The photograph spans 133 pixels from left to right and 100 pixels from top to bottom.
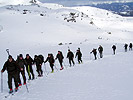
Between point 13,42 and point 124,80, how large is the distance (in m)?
32.5

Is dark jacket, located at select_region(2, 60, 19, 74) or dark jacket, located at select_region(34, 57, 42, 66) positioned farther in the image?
dark jacket, located at select_region(34, 57, 42, 66)

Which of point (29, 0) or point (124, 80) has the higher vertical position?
point (29, 0)

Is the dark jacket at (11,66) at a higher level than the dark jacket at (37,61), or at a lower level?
higher

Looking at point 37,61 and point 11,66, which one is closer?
point 11,66

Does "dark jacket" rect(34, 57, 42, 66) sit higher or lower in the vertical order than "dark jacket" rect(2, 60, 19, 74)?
lower

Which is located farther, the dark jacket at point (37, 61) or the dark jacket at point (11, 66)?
the dark jacket at point (37, 61)

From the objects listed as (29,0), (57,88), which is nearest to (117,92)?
(57,88)

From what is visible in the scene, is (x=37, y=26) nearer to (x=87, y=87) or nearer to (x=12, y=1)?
(x=87, y=87)

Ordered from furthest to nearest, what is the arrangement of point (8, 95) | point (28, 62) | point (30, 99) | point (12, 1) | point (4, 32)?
point (12, 1)
point (4, 32)
point (28, 62)
point (8, 95)
point (30, 99)

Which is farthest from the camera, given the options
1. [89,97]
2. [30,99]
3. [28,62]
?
[28,62]

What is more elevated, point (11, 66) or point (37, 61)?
point (11, 66)

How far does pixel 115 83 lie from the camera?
8570mm

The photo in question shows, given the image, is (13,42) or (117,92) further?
(13,42)

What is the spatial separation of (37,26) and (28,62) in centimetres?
4625
